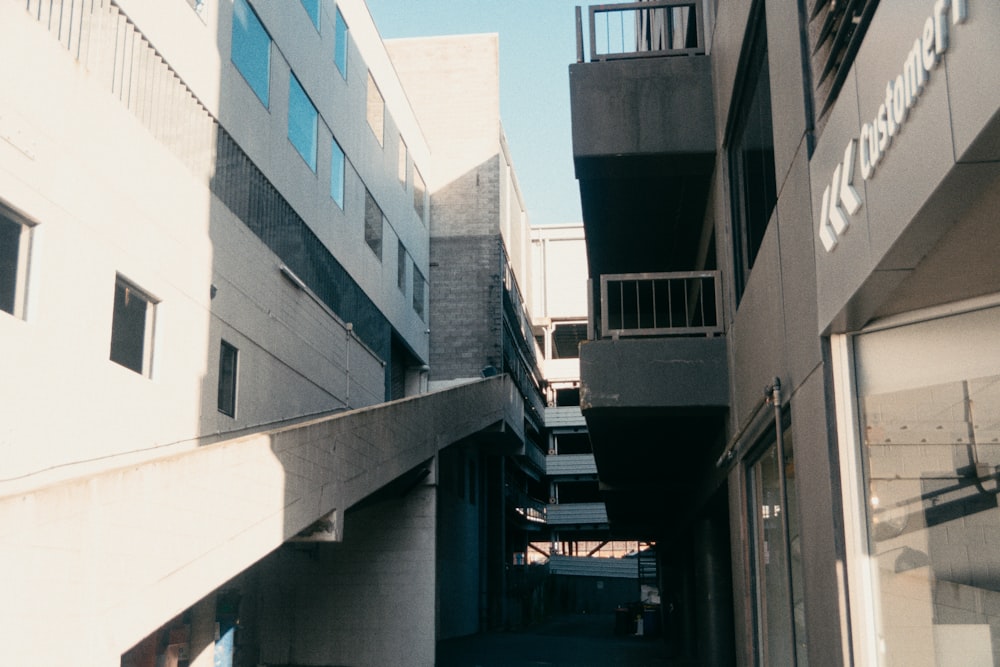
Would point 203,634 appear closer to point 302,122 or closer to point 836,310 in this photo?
point 302,122

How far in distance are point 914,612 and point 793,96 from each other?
346cm

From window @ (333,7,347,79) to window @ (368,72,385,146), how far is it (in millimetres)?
2596

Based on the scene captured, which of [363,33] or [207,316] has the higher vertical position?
[363,33]

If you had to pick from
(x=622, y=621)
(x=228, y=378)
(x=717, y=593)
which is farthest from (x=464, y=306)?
(x=717, y=593)

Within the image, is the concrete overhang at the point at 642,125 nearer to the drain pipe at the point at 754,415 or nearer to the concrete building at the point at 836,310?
the concrete building at the point at 836,310

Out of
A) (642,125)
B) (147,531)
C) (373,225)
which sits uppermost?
(373,225)

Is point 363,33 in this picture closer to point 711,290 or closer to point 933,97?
point 711,290

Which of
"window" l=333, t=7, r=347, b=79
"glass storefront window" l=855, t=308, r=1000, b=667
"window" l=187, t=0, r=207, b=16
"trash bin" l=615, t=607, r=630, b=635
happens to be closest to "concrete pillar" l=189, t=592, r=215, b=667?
"window" l=187, t=0, r=207, b=16

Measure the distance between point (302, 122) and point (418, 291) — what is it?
1279 centimetres

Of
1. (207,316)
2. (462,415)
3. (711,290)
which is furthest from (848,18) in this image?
(462,415)

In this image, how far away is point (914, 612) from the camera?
5238 millimetres

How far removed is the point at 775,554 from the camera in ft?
28.5

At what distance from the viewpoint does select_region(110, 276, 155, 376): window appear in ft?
41.8

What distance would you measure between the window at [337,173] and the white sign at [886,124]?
1866cm
